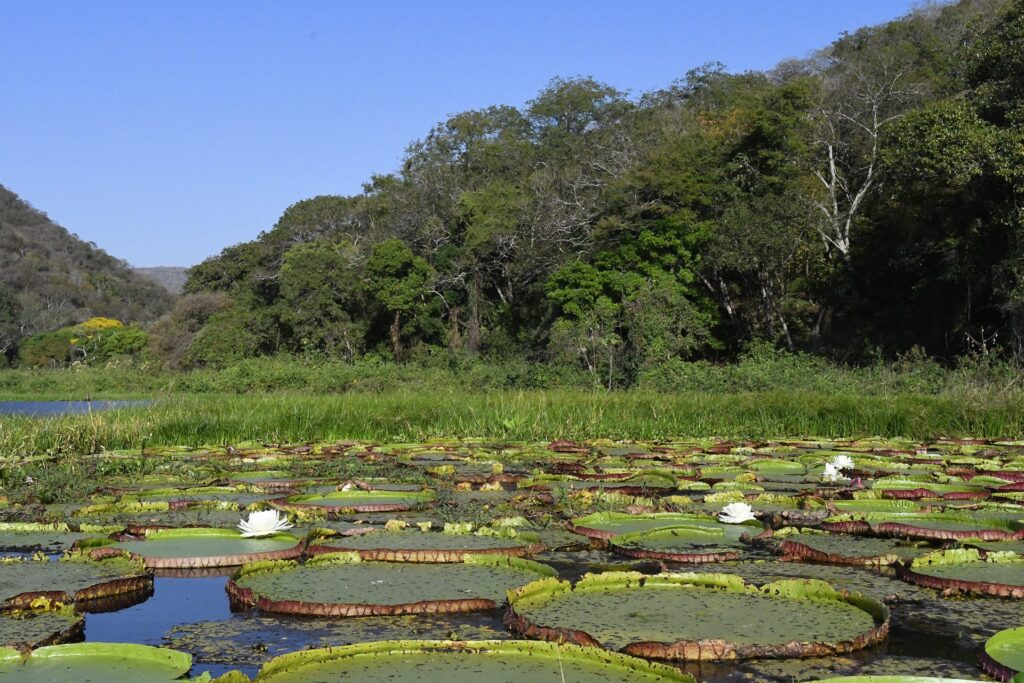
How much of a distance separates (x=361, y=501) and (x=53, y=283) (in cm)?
6126

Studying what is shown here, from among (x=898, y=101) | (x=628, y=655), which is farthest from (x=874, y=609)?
(x=898, y=101)

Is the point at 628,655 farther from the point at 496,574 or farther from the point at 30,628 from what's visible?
the point at 30,628

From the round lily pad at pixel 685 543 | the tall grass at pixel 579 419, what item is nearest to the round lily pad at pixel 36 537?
the round lily pad at pixel 685 543

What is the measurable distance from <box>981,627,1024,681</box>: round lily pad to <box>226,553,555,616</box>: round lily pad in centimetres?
122

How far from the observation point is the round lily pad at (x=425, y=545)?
312 cm

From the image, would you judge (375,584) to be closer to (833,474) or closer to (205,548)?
(205,548)

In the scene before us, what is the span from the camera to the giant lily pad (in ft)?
6.08

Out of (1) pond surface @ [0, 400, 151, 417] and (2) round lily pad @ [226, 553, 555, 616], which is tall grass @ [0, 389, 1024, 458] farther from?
(2) round lily pad @ [226, 553, 555, 616]

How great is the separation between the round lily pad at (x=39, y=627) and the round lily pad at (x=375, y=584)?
471mm

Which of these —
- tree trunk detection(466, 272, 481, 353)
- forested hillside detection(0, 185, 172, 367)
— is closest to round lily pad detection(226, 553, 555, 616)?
tree trunk detection(466, 272, 481, 353)

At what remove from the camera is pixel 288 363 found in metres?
28.1

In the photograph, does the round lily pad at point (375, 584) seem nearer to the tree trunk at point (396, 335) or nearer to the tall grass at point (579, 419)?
the tall grass at point (579, 419)

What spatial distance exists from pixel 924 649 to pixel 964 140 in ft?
54.8

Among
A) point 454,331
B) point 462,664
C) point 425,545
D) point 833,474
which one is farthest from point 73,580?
point 454,331
